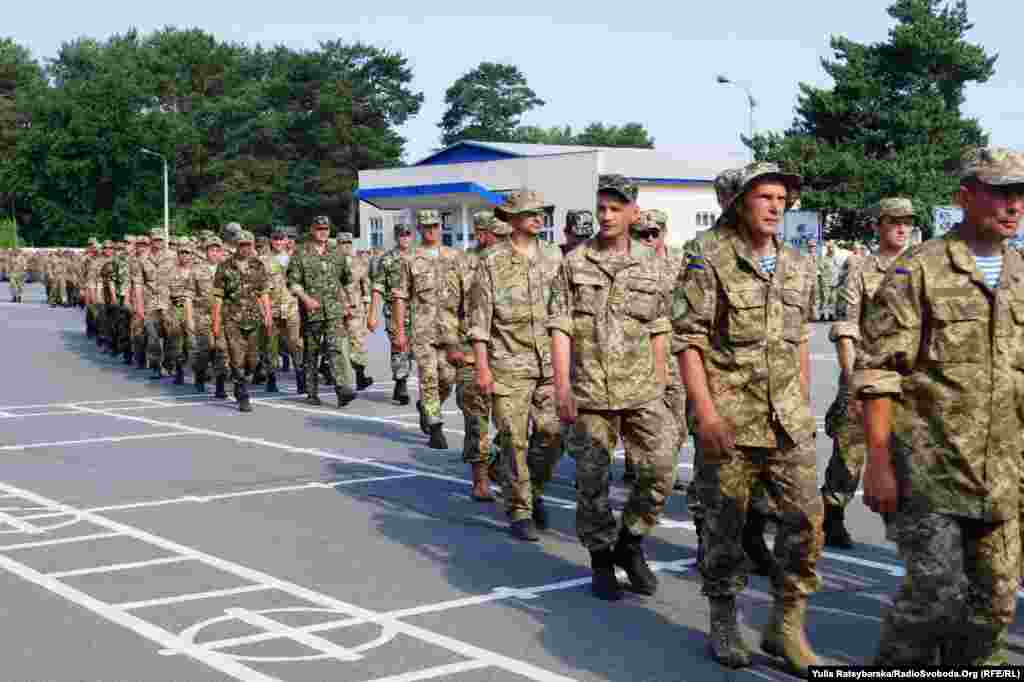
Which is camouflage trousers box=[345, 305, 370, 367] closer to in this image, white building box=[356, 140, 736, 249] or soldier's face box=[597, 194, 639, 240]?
soldier's face box=[597, 194, 639, 240]

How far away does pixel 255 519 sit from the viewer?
9.41 meters

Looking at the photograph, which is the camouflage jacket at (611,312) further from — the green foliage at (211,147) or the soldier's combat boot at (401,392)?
the green foliage at (211,147)

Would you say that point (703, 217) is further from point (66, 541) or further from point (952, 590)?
point (952, 590)

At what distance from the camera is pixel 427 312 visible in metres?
14.3

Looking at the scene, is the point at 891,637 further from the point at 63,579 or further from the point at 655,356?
the point at 63,579

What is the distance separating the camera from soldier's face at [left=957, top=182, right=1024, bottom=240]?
15.1ft

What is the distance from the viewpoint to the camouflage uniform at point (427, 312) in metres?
13.1

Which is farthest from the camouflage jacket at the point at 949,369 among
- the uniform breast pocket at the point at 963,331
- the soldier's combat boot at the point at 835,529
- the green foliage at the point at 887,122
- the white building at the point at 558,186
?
the white building at the point at 558,186

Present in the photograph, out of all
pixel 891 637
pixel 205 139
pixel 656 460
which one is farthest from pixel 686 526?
pixel 205 139

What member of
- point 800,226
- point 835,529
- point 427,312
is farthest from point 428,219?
point 800,226

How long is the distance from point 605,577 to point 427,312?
24.6ft

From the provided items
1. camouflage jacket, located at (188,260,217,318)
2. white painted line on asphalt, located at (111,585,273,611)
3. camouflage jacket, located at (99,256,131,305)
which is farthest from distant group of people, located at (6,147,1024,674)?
camouflage jacket, located at (99,256,131,305)

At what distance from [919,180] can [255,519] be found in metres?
40.7

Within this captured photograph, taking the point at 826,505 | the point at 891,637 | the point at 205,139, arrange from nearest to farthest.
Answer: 1. the point at 891,637
2. the point at 826,505
3. the point at 205,139
